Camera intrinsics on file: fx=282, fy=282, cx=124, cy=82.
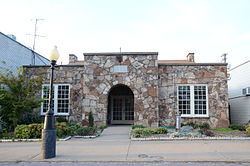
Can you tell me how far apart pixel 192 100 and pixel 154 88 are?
9.18 ft

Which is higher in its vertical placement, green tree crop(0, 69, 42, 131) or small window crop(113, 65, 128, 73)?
small window crop(113, 65, 128, 73)

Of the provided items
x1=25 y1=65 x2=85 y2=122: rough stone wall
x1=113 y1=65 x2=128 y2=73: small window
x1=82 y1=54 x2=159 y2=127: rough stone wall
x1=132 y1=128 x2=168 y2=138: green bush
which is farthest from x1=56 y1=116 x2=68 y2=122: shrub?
x1=132 y1=128 x2=168 y2=138: green bush

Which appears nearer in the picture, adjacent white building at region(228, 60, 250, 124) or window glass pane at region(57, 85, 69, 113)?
window glass pane at region(57, 85, 69, 113)

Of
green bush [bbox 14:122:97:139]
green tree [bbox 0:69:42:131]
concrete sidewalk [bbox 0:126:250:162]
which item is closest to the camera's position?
concrete sidewalk [bbox 0:126:250:162]

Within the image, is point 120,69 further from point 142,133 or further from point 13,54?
point 13,54

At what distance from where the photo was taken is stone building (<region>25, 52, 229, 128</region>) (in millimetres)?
18859

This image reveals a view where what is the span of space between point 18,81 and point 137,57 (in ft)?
25.4

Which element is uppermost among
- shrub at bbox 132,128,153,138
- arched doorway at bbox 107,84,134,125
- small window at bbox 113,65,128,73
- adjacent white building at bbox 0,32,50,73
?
adjacent white building at bbox 0,32,50,73

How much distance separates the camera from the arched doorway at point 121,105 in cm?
2173

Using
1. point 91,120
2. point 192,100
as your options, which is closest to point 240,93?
point 192,100

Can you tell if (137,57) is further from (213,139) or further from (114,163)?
(114,163)

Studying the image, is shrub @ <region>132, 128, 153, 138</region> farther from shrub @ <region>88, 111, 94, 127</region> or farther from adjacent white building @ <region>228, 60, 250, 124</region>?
adjacent white building @ <region>228, 60, 250, 124</region>

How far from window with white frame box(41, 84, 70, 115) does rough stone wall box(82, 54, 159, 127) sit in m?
1.93

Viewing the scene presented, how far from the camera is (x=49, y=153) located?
30.0 feet
